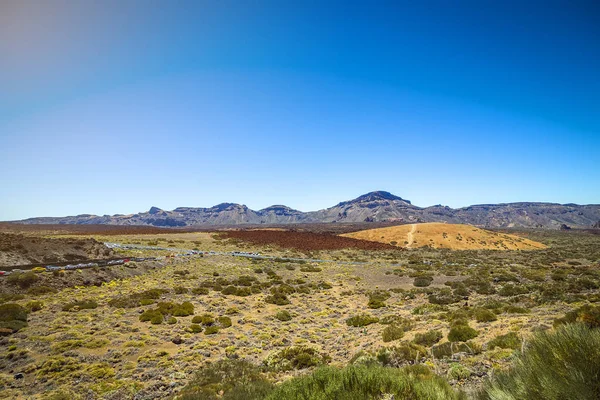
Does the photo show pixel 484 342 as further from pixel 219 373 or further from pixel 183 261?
pixel 183 261

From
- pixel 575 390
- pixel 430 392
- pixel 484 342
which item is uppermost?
pixel 575 390

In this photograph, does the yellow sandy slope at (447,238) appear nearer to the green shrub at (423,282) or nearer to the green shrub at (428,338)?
the green shrub at (423,282)

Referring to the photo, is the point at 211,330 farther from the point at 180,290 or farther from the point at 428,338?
the point at 428,338

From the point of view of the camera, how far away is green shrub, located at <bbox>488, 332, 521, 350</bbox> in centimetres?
962

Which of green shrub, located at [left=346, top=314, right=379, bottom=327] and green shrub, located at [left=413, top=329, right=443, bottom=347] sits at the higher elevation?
green shrub, located at [left=413, top=329, right=443, bottom=347]

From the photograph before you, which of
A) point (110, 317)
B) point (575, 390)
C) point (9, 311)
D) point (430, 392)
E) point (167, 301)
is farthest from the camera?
point (167, 301)

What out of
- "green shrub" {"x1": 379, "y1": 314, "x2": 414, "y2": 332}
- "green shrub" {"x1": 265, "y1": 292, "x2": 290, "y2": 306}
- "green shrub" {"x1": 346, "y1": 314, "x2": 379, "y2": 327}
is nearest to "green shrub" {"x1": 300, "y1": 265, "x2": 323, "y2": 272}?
"green shrub" {"x1": 265, "y1": 292, "x2": 290, "y2": 306}

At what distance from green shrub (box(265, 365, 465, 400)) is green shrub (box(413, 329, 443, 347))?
6149 mm

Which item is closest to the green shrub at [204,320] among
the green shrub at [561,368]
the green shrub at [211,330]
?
the green shrub at [211,330]

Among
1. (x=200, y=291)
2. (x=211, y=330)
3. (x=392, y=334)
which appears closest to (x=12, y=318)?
(x=211, y=330)

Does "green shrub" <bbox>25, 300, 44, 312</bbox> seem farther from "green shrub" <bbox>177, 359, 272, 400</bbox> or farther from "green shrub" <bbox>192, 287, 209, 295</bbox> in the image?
"green shrub" <bbox>177, 359, 272, 400</bbox>

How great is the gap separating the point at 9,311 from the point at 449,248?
69.7m

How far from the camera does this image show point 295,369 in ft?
36.0

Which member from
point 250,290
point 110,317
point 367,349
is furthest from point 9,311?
point 367,349
